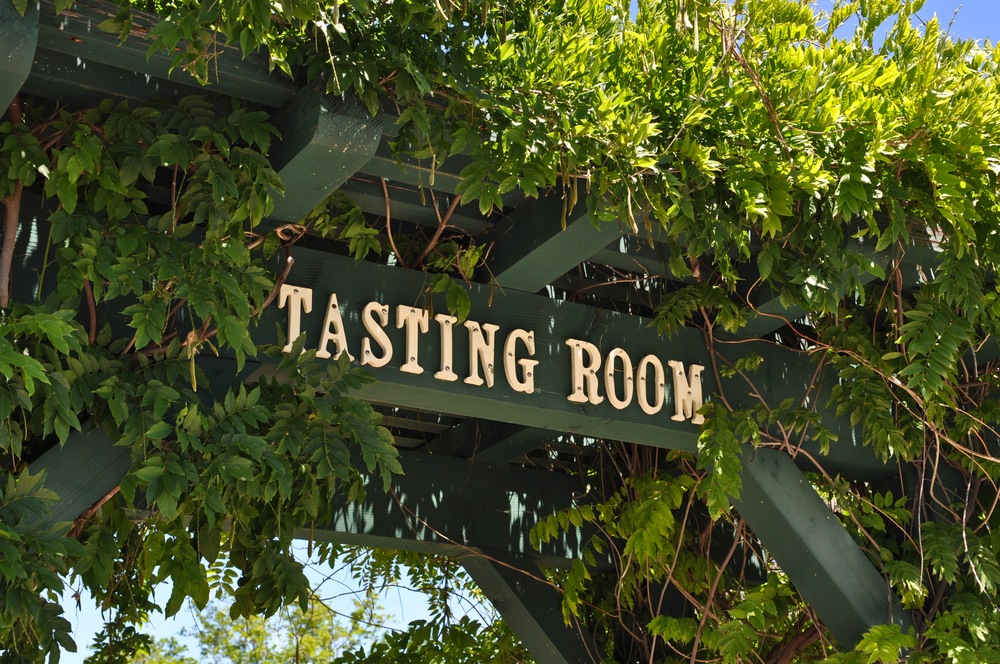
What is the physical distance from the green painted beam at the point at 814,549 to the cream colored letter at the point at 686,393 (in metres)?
0.18

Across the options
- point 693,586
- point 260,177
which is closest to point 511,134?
point 260,177

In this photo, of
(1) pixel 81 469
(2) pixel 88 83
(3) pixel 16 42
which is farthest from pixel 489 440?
(3) pixel 16 42

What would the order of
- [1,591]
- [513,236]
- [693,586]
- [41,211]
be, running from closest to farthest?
[1,591] → [41,211] → [513,236] → [693,586]

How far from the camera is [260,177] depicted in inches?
76.3

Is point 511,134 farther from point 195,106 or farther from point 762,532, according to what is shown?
point 762,532

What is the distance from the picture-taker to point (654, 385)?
2602 mm

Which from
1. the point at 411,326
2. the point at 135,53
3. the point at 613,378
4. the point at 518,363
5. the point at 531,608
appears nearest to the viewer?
the point at 135,53

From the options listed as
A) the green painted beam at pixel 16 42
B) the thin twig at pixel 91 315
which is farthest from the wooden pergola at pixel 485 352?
the thin twig at pixel 91 315

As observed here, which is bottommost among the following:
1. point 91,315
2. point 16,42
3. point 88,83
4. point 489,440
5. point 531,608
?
point 531,608

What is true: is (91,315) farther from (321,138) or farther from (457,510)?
(457,510)

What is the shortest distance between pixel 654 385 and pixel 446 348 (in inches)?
24.0

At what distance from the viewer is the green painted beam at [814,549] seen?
2.59 metres

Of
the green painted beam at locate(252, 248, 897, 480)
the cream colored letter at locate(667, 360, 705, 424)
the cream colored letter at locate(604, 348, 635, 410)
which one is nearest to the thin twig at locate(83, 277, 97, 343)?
the green painted beam at locate(252, 248, 897, 480)

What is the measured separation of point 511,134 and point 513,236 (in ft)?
1.78
